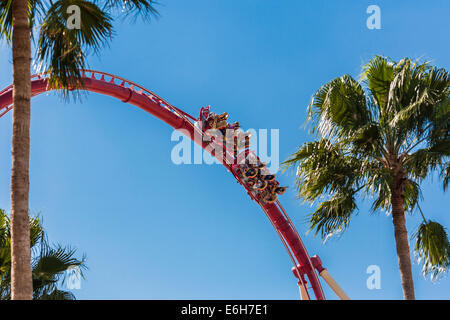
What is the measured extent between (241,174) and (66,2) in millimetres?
11117

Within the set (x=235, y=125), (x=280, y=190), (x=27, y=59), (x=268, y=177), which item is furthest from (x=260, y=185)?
(x=27, y=59)

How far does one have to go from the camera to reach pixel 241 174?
59.3 ft

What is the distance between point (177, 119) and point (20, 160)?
11626 millimetres

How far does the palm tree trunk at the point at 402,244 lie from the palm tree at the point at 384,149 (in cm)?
2

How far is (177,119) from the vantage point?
17828 millimetres

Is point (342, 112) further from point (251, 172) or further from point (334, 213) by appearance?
point (251, 172)

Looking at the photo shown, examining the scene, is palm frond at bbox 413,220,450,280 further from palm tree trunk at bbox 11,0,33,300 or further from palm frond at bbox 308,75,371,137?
palm tree trunk at bbox 11,0,33,300

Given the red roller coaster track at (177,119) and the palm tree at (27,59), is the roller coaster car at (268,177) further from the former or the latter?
the palm tree at (27,59)

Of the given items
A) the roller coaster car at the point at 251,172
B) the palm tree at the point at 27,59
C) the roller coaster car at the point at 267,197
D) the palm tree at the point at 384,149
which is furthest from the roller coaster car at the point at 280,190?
the palm tree at the point at 27,59

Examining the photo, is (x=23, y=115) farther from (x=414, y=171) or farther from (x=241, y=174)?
(x=241, y=174)

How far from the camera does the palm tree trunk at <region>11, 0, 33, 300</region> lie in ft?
19.3

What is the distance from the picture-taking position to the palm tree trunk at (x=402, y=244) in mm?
8727

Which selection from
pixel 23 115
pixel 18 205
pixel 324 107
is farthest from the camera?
pixel 324 107
